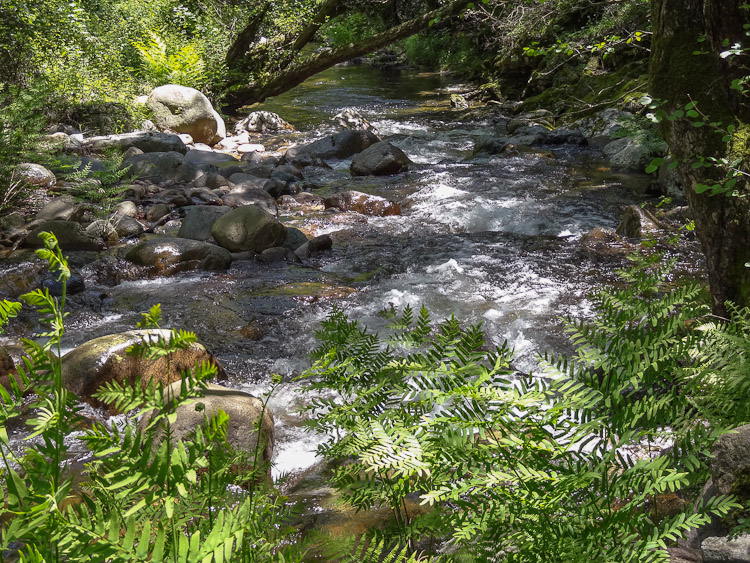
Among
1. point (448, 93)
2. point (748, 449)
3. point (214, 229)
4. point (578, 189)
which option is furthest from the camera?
point (448, 93)

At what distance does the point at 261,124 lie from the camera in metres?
17.2

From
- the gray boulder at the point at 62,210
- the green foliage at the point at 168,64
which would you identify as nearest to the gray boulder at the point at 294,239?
the gray boulder at the point at 62,210

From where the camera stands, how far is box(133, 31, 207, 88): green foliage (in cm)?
1645

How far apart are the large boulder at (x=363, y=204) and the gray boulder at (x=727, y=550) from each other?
28.8 ft

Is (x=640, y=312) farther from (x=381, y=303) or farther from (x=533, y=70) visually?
(x=533, y=70)

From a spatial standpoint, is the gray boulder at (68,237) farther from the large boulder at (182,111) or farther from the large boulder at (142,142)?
the large boulder at (182,111)

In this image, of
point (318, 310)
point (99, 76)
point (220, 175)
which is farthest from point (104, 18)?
point (318, 310)

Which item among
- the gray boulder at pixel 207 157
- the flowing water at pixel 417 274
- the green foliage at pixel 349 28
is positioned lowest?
the flowing water at pixel 417 274

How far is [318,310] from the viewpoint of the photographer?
688cm

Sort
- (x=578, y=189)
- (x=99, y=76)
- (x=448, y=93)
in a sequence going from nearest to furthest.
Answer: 1. (x=578, y=189)
2. (x=99, y=76)
3. (x=448, y=93)

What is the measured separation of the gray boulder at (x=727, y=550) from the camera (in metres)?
1.73

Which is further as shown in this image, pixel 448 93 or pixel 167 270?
pixel 448 93

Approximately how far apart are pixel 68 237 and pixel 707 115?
7.82 m

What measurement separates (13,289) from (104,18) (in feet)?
48.6
